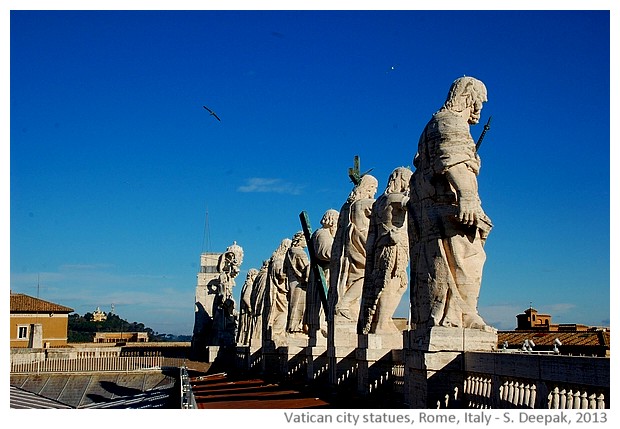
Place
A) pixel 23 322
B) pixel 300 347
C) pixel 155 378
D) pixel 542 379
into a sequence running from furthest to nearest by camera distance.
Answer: pixel 23 322, pixel 155 378, pixel 300 347, pixel 542 379

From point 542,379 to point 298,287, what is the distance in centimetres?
1418

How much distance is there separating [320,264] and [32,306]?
167ft

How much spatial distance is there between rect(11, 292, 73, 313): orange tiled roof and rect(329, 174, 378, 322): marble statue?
51.7 metres

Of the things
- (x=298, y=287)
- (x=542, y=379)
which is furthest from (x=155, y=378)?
(x=542, y=379)

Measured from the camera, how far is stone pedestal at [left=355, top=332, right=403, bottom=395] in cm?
1236

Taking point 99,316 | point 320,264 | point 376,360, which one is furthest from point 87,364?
point 99,316

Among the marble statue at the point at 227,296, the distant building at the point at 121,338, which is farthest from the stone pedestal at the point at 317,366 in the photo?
the distant building at the point at 121,338

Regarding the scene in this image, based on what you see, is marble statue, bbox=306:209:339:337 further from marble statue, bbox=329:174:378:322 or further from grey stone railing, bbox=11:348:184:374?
grey stone railing, bbox=11:348:184:374

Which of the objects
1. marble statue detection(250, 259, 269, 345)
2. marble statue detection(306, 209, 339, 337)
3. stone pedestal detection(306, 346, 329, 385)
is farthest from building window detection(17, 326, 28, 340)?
stone pedestal detection(306, 346, 329, 385)

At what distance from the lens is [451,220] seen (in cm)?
962

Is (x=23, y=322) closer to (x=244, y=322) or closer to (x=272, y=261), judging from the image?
(x=244, y=322)

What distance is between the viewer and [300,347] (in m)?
20.5

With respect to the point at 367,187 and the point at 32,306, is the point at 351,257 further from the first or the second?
the point at 32,306

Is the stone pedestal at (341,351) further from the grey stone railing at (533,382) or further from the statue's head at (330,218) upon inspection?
the grey stone railing at (533,382)
